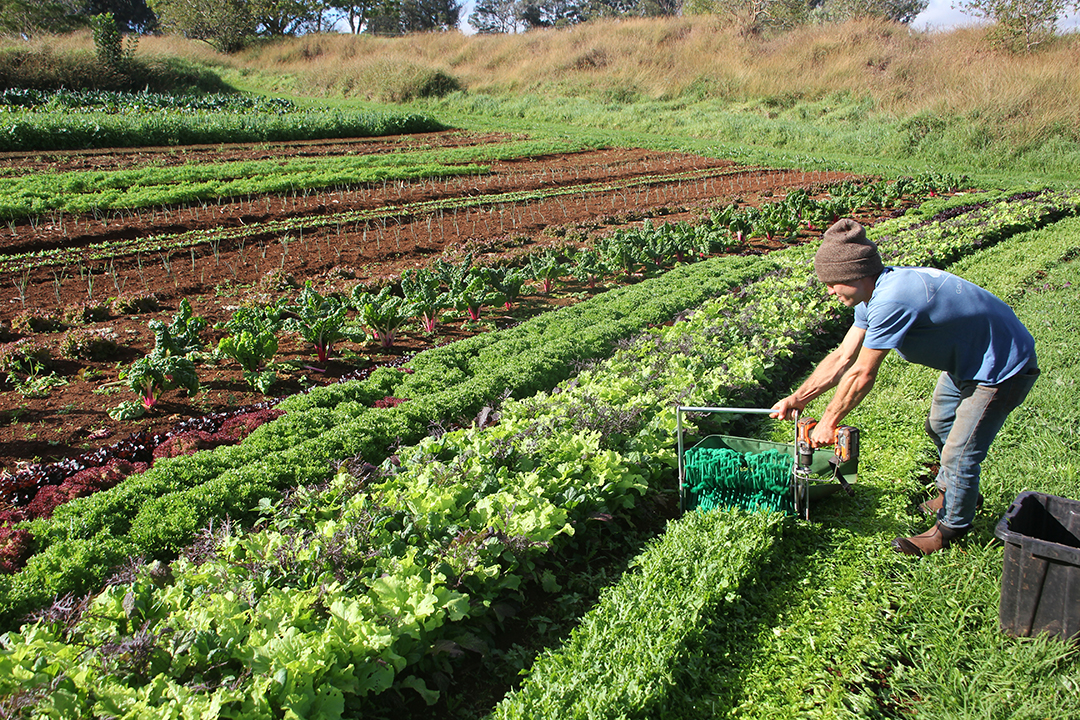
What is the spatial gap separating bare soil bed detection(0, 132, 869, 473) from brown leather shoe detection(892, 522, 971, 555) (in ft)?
17.3

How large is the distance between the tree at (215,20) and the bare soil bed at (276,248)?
3632 cm

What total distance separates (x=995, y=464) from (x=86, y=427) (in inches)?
282

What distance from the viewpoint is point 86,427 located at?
5.82 metres

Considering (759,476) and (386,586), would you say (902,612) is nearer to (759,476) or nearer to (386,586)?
(759,476)

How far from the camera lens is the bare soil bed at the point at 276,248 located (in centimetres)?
636

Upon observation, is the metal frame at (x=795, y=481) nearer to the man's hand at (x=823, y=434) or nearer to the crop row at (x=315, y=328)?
the man's hand at (x=823, y=434)

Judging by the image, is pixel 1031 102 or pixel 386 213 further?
pixel 1031 102

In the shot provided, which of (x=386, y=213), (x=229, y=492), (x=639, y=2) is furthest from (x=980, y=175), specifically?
(x=639, y=2)

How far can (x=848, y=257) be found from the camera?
3562 mm

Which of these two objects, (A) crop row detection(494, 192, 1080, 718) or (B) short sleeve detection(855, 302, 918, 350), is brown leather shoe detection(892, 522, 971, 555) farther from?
(B) short sleeve detection(855, 302, 918, 350)

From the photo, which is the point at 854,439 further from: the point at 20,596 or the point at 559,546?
the point at 20,596

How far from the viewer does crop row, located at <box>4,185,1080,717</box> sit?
8.59 feet

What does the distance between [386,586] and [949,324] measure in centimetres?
308

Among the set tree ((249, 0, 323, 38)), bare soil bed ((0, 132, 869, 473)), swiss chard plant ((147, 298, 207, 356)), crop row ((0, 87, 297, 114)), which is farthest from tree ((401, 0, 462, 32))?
swiss chard plant ((147, 298, 207, 356))
